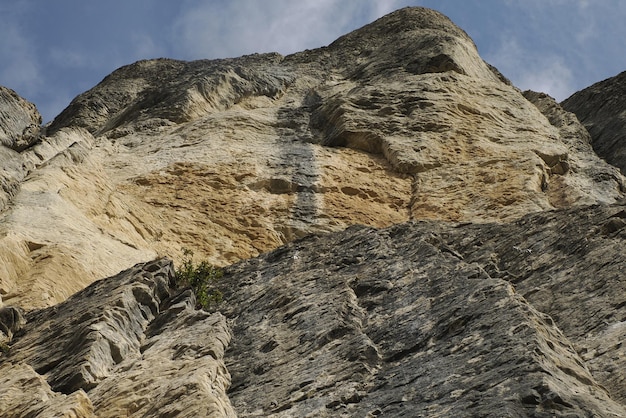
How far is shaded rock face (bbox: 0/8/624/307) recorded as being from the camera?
25234mm

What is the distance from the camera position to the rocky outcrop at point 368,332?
14.6 meters

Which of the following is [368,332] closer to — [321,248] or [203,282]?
[321,248]

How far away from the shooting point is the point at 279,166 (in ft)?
100

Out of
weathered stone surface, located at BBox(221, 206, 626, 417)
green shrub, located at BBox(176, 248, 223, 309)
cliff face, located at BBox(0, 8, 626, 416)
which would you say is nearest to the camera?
weathered stone surface, located at BBox(221, 206, 626, 417)

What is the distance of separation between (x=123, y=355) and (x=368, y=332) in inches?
148

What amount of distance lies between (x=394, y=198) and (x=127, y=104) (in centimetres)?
1569

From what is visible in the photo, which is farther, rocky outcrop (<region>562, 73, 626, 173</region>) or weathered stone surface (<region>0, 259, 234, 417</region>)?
rocky outcrop (<region>562, 73, 626, 173</region>)

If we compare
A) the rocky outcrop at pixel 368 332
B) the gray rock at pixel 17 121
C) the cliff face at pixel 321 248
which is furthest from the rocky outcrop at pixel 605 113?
the gray rock at pixel 17 121

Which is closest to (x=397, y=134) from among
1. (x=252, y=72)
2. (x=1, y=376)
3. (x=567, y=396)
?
(x=252, y=72)

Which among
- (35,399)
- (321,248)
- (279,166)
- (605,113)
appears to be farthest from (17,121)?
(35,399)

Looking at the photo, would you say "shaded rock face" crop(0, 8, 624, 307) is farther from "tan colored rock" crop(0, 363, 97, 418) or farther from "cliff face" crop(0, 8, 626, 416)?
"tan colored rock" crop(0, 363, 97, 418)

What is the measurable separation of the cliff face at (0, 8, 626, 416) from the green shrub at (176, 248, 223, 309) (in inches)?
Answer: 13.8

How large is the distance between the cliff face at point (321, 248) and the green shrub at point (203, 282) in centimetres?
35

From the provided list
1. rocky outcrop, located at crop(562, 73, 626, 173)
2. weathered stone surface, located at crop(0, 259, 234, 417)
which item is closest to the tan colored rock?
weathered stone surface, located at crop(0, 259, 234, 417)
